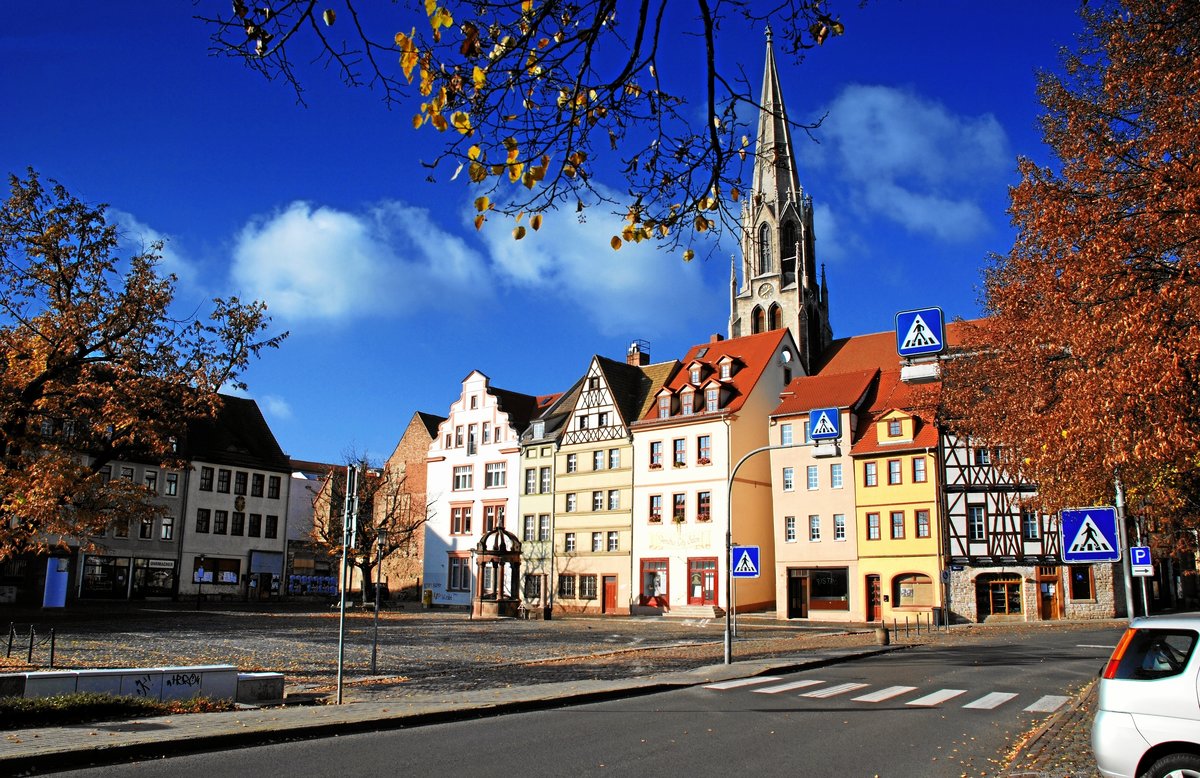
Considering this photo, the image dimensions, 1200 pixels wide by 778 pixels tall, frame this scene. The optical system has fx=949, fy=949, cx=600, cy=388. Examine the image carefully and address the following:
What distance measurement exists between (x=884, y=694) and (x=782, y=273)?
67.7 meters

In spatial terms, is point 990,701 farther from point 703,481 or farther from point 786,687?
point 703,481

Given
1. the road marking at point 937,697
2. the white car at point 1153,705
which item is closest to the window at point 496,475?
the road marking at point 937,697

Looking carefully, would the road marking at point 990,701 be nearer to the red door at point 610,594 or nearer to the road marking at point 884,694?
the road marking at point 884,694

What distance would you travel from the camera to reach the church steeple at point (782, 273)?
80.2 meters

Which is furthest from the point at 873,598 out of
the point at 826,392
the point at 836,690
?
the point at 836,690

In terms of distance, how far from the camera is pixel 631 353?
66.7 m

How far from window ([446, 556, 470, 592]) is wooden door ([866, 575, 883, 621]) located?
26637 millimetres

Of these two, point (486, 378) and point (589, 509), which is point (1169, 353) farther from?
point (486, 378)

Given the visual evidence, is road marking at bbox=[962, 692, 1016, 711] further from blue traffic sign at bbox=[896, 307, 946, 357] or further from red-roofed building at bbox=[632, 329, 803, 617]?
red-roofed building at bbox=[632, 329, 803, 617]

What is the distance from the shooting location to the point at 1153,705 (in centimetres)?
773

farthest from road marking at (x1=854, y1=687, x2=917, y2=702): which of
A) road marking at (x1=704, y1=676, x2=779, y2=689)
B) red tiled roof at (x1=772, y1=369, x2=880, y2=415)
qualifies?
red tiled roof at (x1=772, y1=369, x2=880, y2=415)

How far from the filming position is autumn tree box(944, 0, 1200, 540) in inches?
581

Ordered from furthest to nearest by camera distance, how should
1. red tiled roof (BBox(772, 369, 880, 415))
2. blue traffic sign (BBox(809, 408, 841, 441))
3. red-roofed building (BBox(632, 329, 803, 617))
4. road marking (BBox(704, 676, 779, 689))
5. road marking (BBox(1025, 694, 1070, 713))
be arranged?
red-roofed building (BBox(632, 329, 803, 617)) → red tiled roof (BBox(772, 369, 880, 415)) → blue traffic sign (BBox(809, 408, 841, 441)) → road marking (BBox(704, 676, 779, 689)) → road marking (BBox(1025, 694, 1070, 713))

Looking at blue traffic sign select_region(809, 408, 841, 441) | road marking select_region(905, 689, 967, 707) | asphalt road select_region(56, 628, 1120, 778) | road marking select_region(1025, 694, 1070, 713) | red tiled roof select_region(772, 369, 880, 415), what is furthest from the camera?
red tiled roof select_region(772, 369, 880, 415)
